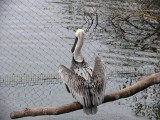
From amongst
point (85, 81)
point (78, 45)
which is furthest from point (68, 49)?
point (85, 81)

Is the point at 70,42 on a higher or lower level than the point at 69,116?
higher

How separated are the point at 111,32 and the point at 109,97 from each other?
22.3 feet

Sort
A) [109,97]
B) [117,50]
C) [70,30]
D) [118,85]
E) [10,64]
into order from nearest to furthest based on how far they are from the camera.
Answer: [109,97]
[118,85]
[10,64]
[117,50]
[70,30]

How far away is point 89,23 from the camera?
11.3 m

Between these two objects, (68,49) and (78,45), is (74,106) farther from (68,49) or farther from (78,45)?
(68,49)

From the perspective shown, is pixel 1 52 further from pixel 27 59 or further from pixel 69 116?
pixel 69 116

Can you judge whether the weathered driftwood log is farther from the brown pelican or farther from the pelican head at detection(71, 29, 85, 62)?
the pelican head at detection(71, 29, 85, 62)

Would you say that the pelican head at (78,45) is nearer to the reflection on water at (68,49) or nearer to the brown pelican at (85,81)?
the brown pelican at (85,81)

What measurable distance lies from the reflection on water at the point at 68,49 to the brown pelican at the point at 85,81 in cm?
173

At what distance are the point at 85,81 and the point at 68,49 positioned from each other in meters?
4.59

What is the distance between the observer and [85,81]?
429 centimetres

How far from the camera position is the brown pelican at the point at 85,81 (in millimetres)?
4168

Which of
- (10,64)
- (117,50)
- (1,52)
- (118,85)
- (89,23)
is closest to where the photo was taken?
(118,85)

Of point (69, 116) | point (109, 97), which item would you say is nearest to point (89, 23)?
point (69, 116)
